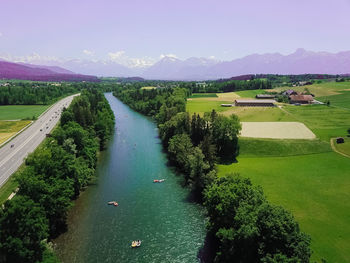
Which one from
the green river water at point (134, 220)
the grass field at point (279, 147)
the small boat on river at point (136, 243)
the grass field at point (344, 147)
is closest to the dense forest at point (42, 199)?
the green river water at point (134, 220)

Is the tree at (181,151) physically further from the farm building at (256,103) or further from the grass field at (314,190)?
the farm building at (256,103)

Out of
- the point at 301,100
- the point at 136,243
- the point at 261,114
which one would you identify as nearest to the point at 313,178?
the point at 136,243

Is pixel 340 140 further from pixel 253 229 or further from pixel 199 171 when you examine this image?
pixel 253 229

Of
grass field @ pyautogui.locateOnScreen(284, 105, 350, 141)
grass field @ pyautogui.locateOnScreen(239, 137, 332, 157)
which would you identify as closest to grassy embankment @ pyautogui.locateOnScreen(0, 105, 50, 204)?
grass field @ pyautogui.locateOnScreen(239, 137, 332, 157)

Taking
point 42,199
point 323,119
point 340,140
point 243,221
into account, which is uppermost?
point 323,119

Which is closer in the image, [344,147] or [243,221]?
[243,221]

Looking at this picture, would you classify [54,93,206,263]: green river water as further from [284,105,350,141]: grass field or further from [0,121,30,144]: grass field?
[284,105,350,141]: grass field
